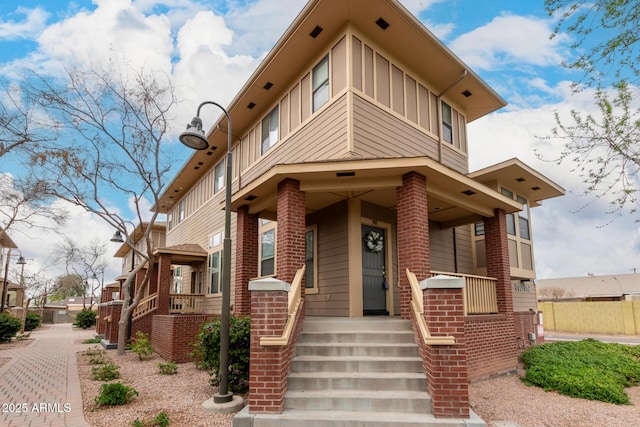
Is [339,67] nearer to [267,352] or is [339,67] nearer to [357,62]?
[357,62]

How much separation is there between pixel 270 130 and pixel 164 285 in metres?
6.71

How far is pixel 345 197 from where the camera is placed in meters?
8.50

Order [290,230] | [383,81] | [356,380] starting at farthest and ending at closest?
[383,81] → [290,230] → [356,380]

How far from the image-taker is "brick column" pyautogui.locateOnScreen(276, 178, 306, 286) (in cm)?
714

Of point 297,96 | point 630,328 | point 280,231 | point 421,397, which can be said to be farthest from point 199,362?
point 630,328

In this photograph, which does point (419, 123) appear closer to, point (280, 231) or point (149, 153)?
point (280, 231)

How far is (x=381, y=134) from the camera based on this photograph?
8742mm

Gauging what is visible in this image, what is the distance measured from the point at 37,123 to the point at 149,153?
3091mm

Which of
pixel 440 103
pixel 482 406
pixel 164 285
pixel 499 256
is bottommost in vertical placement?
pixel 482 406

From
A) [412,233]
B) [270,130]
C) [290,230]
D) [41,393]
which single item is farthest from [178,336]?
[412,233]

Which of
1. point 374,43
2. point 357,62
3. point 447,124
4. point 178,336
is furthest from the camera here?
point 447,124

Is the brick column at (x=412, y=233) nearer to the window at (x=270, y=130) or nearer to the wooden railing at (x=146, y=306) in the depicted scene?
the window at (x=270, y=130)

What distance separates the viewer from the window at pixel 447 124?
11101mm

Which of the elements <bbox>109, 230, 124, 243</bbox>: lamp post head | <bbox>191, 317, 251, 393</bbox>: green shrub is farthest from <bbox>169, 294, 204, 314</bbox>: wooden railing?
<bbox>191, 317, 251, 393</bbox>: green shrub
